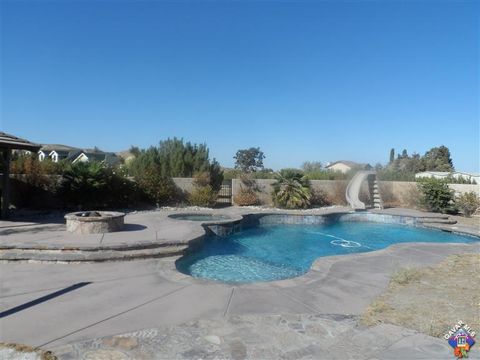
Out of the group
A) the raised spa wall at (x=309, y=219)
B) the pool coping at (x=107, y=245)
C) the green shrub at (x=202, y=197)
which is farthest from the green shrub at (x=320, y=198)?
the pool coping at (x=107, y=245)

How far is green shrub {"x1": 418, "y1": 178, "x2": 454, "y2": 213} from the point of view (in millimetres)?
16047

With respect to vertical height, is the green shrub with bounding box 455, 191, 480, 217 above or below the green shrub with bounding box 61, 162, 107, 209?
below

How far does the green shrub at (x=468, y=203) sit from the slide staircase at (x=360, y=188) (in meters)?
3.44

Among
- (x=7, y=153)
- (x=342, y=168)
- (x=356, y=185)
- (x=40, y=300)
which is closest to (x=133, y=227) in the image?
(x=7, y=153)

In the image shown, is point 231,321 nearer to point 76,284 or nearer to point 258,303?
point 258,303

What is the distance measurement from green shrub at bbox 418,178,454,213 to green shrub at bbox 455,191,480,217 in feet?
1.07

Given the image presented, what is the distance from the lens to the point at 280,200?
16.8 meters

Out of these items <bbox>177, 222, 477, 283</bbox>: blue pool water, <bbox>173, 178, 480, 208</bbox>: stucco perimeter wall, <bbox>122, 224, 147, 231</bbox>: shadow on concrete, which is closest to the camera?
<bbox>177, 222, 477, 283</bbox>: blue pool water

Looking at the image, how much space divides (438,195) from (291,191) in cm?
673

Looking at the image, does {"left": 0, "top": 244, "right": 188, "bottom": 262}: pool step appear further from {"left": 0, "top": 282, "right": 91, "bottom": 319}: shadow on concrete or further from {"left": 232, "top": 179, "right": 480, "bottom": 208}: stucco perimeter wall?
Result: {"left": 232, "top": 179, "right": 480, "bottom": 208}: stucco perimeter wall

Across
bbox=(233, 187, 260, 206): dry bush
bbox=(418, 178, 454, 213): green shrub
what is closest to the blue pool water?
bbox=(418, 178, 454, 213): green shrub

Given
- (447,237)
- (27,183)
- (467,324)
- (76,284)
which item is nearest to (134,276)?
(76,284)

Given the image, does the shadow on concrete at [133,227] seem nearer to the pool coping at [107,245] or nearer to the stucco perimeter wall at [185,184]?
the pool coping at [107,245]

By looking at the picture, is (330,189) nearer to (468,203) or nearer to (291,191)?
(291,191)
